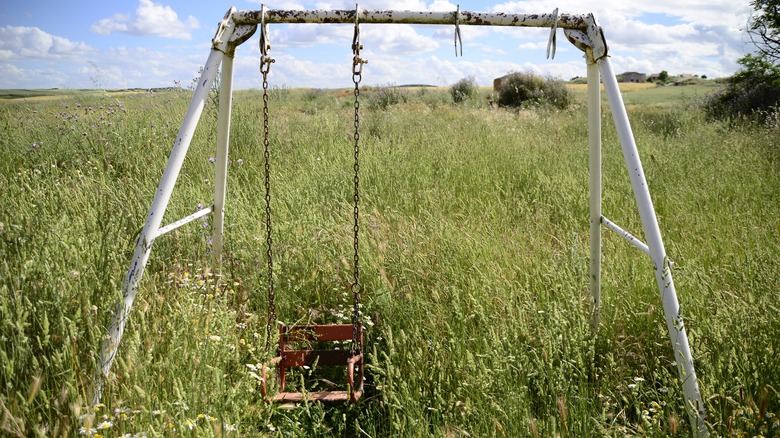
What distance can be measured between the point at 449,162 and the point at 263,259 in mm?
2816

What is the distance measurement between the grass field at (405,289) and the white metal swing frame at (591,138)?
95 millimetres

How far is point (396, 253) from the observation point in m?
3.53

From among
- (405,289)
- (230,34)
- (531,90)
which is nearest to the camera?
(230,34)

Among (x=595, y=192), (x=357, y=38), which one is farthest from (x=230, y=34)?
(x=595, y=192)

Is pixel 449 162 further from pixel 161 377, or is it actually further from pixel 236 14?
pixel 161 377

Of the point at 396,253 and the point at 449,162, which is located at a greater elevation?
the point at 449,162

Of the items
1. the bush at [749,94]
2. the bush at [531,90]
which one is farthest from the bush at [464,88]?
the bush at [749,94]

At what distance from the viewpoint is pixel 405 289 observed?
10.7 ft

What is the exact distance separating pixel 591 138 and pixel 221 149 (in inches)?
84.6

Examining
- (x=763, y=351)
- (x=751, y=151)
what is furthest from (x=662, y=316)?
(x=751, y=151)

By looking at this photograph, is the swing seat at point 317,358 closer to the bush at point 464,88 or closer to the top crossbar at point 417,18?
the top crossbar at point 417,18

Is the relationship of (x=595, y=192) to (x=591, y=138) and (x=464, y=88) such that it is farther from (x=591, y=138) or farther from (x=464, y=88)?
(x=464, y=88)

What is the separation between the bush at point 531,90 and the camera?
18.0 metres

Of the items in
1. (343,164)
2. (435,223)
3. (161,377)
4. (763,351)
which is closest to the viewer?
(161,377)
